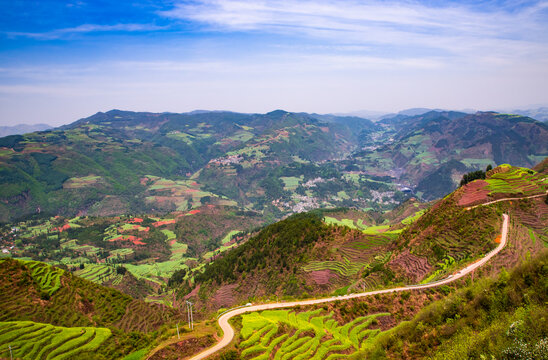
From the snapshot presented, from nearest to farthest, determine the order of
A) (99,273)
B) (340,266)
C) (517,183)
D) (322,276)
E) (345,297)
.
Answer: (345,297)
(517,183)
(322,276)
(340,266)
(99,273)

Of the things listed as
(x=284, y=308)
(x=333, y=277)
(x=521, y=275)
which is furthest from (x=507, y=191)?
(x=284, y=308)

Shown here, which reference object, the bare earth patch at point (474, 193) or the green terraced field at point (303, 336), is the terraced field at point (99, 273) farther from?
the bare earth patch at point (474, 193)

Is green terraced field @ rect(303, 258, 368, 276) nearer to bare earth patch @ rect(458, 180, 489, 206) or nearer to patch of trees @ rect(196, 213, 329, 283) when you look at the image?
patch of trees @ rect(196, 213, 329, 283)

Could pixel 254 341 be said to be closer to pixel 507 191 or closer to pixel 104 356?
pixel 104 356

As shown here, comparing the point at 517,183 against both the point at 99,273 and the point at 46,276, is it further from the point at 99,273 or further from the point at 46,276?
the point at 99,273

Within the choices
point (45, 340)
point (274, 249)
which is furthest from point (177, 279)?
point (45, 340)

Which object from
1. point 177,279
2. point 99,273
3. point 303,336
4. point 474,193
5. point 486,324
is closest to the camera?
point 486,324
